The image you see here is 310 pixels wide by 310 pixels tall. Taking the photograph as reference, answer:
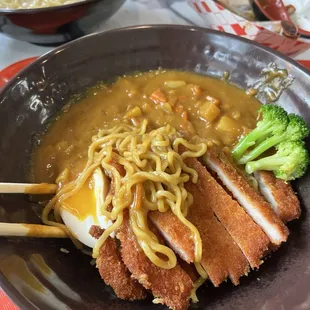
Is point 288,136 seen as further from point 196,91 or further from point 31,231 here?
point 31,231

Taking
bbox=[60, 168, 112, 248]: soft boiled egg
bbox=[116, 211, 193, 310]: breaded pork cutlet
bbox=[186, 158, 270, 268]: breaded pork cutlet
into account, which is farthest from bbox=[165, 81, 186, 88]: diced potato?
bbox=[116, 211, 193, 310]: breaded pork cutlet

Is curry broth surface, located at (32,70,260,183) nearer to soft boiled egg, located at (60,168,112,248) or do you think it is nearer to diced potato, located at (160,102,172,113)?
diced potato, located at (160,102,172,113)

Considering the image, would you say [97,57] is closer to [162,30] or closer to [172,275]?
[162,30]

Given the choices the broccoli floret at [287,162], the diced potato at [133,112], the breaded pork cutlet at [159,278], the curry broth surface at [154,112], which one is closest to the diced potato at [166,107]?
the curry broth surface at [154,112]

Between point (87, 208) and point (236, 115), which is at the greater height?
point (236, 115)

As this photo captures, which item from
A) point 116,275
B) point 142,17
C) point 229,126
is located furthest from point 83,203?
point 142,17

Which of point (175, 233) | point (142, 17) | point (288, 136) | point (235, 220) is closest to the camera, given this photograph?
point (175, 233)

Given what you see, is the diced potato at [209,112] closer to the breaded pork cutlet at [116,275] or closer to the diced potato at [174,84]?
the diced potato at [174,84]
